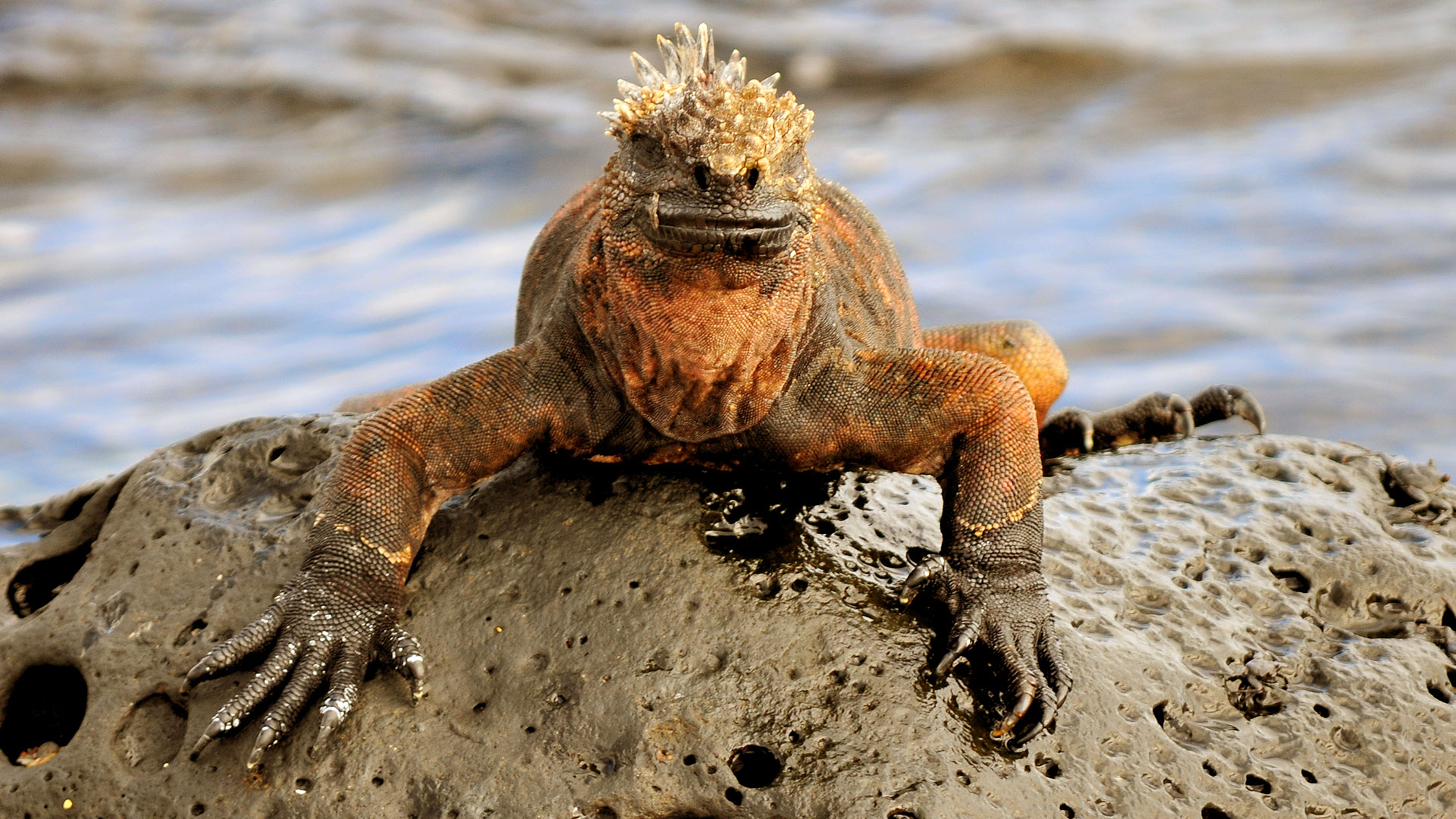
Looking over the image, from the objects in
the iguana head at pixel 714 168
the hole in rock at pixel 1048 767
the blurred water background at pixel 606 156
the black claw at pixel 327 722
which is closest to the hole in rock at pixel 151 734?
the black claw at pixel 327 722

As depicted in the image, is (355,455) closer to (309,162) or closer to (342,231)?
(342,231)

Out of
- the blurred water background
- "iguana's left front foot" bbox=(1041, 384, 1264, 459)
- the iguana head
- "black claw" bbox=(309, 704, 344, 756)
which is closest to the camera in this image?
the iguana head

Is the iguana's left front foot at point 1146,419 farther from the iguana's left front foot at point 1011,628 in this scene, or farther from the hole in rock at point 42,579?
the hole in rock at point 42,579

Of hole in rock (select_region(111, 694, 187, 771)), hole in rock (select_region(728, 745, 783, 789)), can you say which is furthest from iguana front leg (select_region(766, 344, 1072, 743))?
hole in rock (select_region(111, 694, 187, 771))

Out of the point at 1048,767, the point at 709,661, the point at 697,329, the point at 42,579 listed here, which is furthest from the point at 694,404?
the point at 42,579

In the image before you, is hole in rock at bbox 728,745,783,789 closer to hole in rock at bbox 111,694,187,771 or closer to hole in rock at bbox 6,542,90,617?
hole in rock at bbox 111,694,187,771
